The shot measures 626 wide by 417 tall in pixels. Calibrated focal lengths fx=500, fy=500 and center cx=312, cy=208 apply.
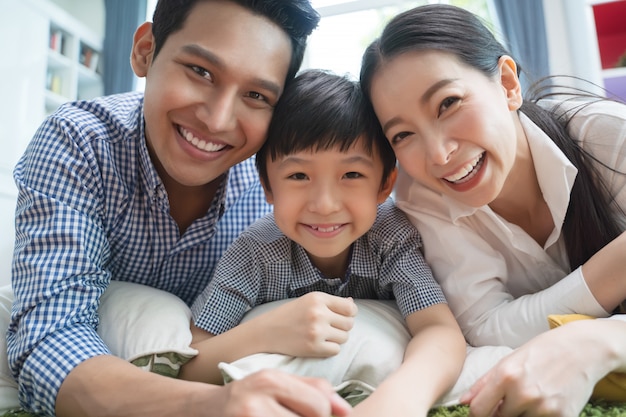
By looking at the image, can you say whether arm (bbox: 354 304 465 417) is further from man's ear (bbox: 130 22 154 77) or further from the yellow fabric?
man's ear (bbox: 130 22 154 77)

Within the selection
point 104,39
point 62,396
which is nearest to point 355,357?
point 62,396

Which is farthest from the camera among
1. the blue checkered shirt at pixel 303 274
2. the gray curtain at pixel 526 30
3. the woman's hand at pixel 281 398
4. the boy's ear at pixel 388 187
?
the gray curtain at pixel 526 30

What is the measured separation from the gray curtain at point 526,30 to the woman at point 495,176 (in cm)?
172

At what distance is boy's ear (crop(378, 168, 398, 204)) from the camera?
1130 millimetres

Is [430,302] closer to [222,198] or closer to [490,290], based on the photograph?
[490,290]

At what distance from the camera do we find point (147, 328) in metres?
0.89

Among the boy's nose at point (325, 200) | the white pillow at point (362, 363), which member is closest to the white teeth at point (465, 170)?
the boy's nose at point (325, 200)

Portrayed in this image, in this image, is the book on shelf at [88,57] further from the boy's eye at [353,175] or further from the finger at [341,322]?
the finger at [341,322]

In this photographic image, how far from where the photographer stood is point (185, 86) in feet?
3.37

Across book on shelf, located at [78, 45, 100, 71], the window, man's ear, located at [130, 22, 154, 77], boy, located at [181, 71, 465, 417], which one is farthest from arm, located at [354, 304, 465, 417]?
book on shelf, located at [78, 45, 100, 71]

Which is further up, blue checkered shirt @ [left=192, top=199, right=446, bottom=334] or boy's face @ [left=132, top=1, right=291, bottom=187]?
boy's face @ [left=132, top=1, right=291, bottom=187]

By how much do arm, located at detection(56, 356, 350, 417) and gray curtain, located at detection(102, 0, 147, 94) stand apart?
A: 3.21 metres

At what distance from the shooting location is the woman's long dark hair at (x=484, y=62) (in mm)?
985

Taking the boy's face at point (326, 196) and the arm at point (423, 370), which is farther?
the boy's face at point (326, 196)
